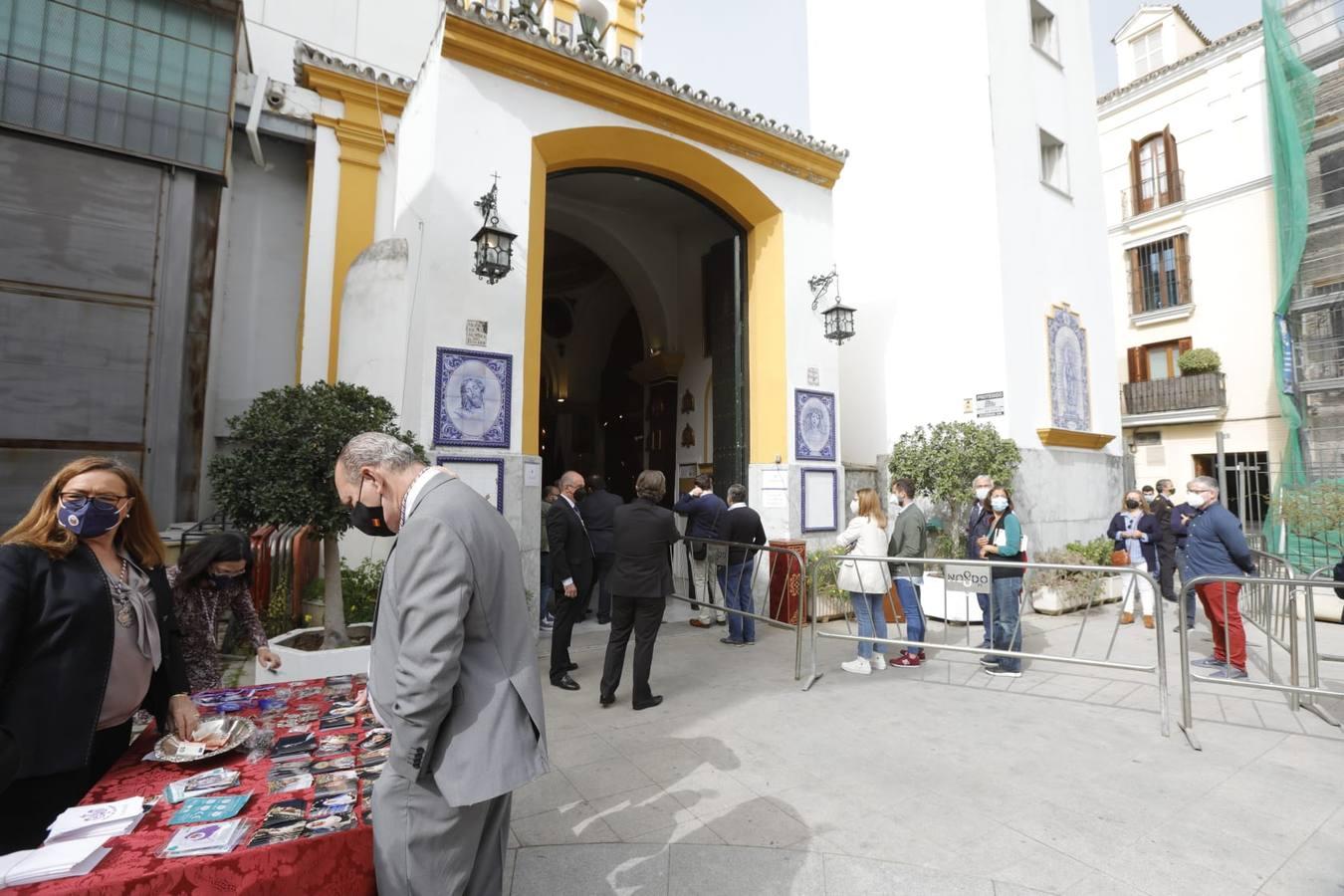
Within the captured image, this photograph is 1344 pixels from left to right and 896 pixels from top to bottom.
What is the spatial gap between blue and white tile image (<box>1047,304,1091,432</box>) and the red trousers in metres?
5.33

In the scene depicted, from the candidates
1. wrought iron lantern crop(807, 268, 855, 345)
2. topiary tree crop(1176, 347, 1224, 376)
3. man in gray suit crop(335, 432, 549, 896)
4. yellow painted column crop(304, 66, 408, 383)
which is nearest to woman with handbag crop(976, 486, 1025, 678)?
wrought iron lantern crop(807, 268, 855, 345)

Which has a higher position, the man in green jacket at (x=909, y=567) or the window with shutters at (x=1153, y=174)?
the window with shutters at (x=1153, y=174)

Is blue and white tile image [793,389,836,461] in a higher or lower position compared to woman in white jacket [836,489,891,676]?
higher

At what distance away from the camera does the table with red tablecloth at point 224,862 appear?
1.54 metres

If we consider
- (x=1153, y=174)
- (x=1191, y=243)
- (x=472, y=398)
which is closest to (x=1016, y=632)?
(x=472, y=398)

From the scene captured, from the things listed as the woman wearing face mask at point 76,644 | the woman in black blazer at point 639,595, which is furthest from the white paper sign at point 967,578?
the woman wearing face mask at point 76,644

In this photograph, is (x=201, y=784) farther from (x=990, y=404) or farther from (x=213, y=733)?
(x=990, y=404)

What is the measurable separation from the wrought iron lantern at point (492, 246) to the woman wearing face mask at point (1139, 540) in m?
8.05

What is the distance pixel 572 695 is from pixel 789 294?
19.5 feet

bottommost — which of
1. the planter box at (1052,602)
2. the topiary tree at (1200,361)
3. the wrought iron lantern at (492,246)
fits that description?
the planter box at (1052,602)

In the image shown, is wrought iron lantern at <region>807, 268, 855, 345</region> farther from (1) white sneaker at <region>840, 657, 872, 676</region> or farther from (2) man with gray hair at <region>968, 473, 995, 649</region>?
(1) white sneaker at <region>840, 657, 872, 676</region>

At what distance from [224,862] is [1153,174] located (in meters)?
23.6

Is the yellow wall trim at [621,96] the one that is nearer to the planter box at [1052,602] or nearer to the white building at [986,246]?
the white building at [986,246]

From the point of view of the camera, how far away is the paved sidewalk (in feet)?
9.16
